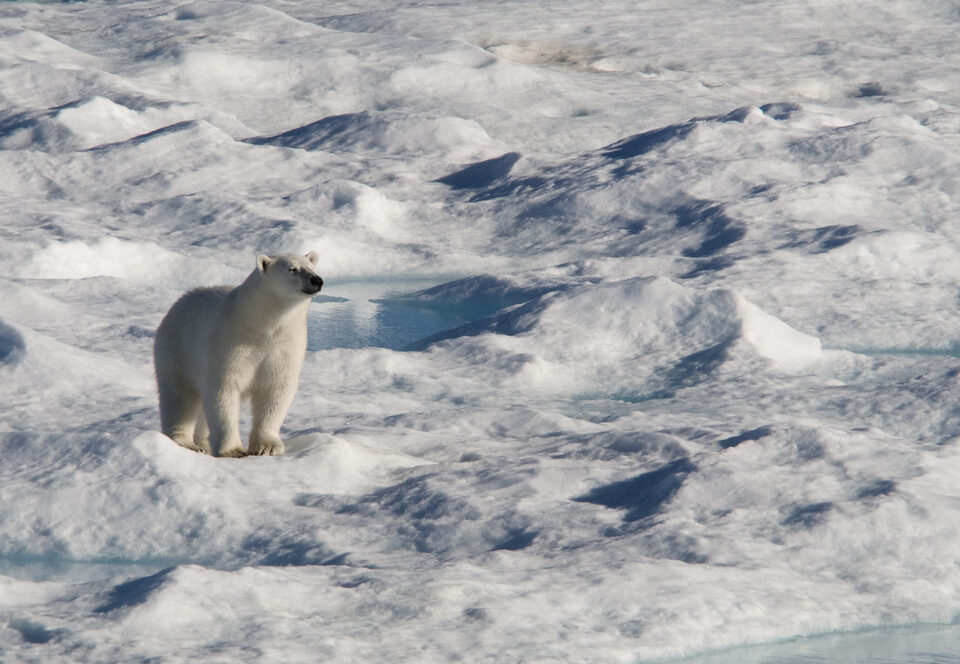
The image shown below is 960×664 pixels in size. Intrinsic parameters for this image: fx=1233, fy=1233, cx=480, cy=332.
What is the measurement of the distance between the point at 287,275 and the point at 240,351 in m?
0.33

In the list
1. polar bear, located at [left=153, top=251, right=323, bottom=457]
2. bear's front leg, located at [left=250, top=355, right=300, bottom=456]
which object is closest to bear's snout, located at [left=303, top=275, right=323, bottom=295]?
polar bear, located at [left=153, top=251, right=323, bottom=457]

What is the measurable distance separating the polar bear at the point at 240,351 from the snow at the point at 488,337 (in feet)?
0.68

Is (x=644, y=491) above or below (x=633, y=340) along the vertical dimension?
above

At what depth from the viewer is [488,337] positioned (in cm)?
629

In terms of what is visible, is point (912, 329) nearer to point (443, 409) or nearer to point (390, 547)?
point (443, 409)

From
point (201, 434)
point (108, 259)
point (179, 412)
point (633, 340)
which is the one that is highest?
point (179, 412)

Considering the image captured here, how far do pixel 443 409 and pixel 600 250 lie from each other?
10.6ft

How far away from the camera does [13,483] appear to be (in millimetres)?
4090

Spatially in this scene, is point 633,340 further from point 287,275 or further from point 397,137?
point 397,137

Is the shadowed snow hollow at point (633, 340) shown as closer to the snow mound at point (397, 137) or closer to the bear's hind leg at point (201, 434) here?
the bear's hind leg at point (201, 434)

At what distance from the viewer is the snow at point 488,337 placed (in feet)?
11.1

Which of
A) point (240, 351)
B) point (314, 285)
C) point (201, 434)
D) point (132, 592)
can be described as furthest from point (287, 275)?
point (132, 592)

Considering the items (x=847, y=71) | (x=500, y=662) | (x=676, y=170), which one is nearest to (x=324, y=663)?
(x=500, y=662)

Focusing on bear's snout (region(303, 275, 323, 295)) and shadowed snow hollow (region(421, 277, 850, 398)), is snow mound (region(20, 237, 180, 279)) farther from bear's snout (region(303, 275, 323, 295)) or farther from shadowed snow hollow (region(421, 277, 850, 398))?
bear's snout (region(303, 275, 323, 295))
